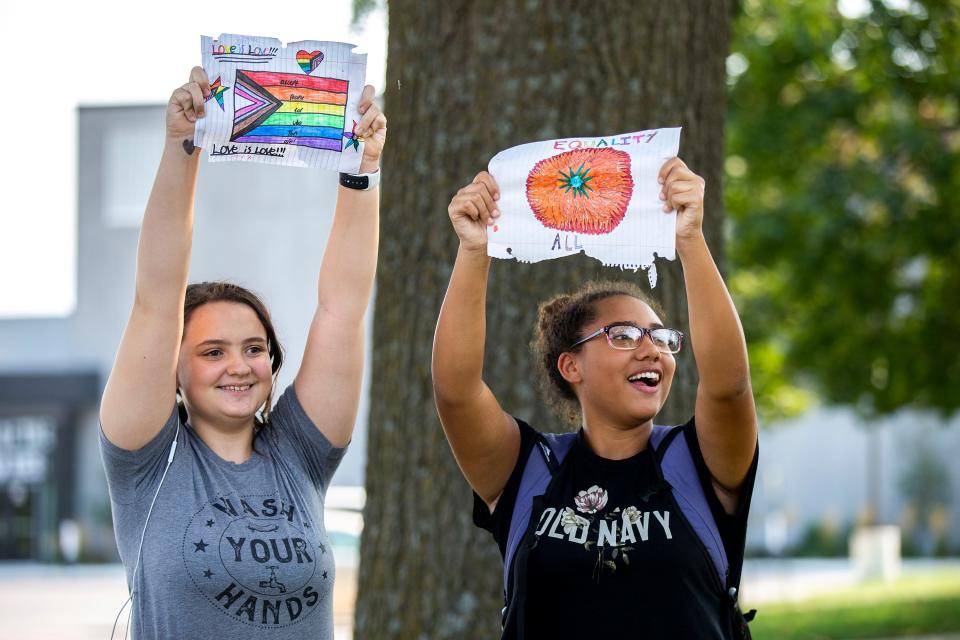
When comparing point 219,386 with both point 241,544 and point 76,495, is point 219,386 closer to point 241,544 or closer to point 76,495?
point 241,544

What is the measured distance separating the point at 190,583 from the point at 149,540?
0.46 ft

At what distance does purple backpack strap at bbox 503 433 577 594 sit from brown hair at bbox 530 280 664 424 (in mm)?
181

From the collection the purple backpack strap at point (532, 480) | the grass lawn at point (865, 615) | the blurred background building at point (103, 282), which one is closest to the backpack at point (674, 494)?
the purple backpack strap at point (532, 480)

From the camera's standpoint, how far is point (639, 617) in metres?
2.72

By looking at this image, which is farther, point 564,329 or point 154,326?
point 564,329

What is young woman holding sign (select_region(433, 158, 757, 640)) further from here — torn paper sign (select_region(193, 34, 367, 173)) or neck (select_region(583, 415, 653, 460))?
torn paper sign (select_region(193, 34, 367, 173))

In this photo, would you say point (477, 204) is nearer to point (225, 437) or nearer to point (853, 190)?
point (225, 437)

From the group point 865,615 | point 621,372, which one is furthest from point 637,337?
point 865,615

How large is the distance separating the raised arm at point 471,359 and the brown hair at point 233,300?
41 centimetres

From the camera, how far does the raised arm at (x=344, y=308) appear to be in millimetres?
3066

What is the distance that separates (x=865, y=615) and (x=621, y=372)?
11.1 metres

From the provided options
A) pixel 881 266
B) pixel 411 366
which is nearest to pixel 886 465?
pixel 881 266

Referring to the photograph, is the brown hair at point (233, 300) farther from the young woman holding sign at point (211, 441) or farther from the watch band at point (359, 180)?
the watch band at point (359, 180)

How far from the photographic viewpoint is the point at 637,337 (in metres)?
2.96
